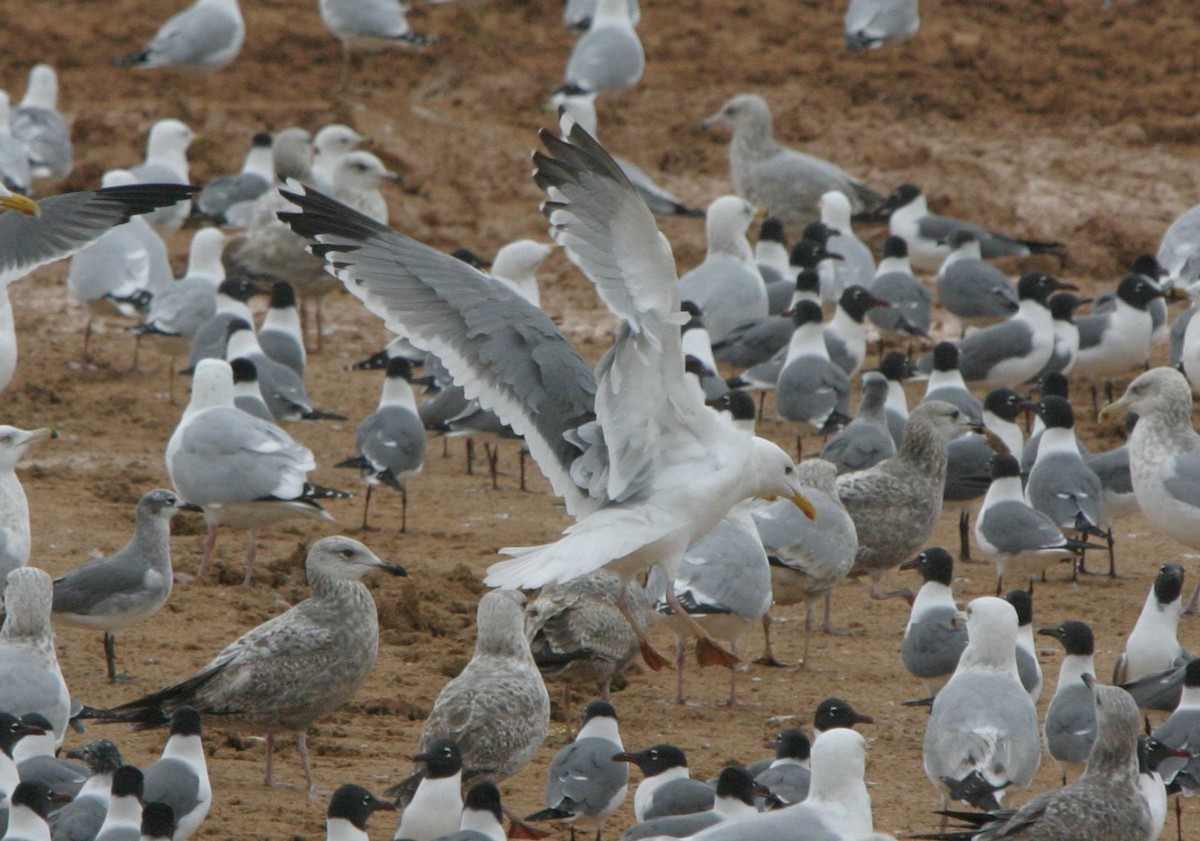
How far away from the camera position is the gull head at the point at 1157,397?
977 cm

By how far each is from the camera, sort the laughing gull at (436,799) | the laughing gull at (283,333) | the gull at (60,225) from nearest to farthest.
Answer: the laughing gull at (436,799) → the gull at (60,225) → the laughing gull at (283,333)

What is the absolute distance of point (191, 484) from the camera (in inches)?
370

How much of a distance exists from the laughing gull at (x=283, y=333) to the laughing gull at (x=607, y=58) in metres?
6.10

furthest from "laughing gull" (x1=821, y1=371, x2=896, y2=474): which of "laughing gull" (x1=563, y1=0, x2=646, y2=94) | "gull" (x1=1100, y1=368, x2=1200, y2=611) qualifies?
"laughing gull" (x1=563, y1=0, x2=646, y2=94)

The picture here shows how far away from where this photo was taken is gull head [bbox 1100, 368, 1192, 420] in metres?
9.77

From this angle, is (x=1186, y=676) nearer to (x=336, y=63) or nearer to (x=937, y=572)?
(x=937, y=572)

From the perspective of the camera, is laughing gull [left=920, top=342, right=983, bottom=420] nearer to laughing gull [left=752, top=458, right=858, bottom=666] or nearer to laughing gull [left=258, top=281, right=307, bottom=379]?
laughing gull [left=752, top=458, right=858, bottom=666]

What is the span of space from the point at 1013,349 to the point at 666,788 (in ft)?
20.8

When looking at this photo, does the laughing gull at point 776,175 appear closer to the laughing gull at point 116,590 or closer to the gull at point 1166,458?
the gull at point 1166,458

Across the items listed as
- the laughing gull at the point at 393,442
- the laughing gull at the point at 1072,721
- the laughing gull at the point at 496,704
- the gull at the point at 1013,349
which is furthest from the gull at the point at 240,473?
the gull at the point at 1013,349

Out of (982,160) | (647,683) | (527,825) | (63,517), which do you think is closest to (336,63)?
(982,160)

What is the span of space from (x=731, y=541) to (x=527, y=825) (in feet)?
6.05

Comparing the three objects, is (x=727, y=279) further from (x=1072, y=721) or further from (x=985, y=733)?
(x=985, y=733)

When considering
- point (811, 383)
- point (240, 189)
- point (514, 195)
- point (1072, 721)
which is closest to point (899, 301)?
point (811, 383)
